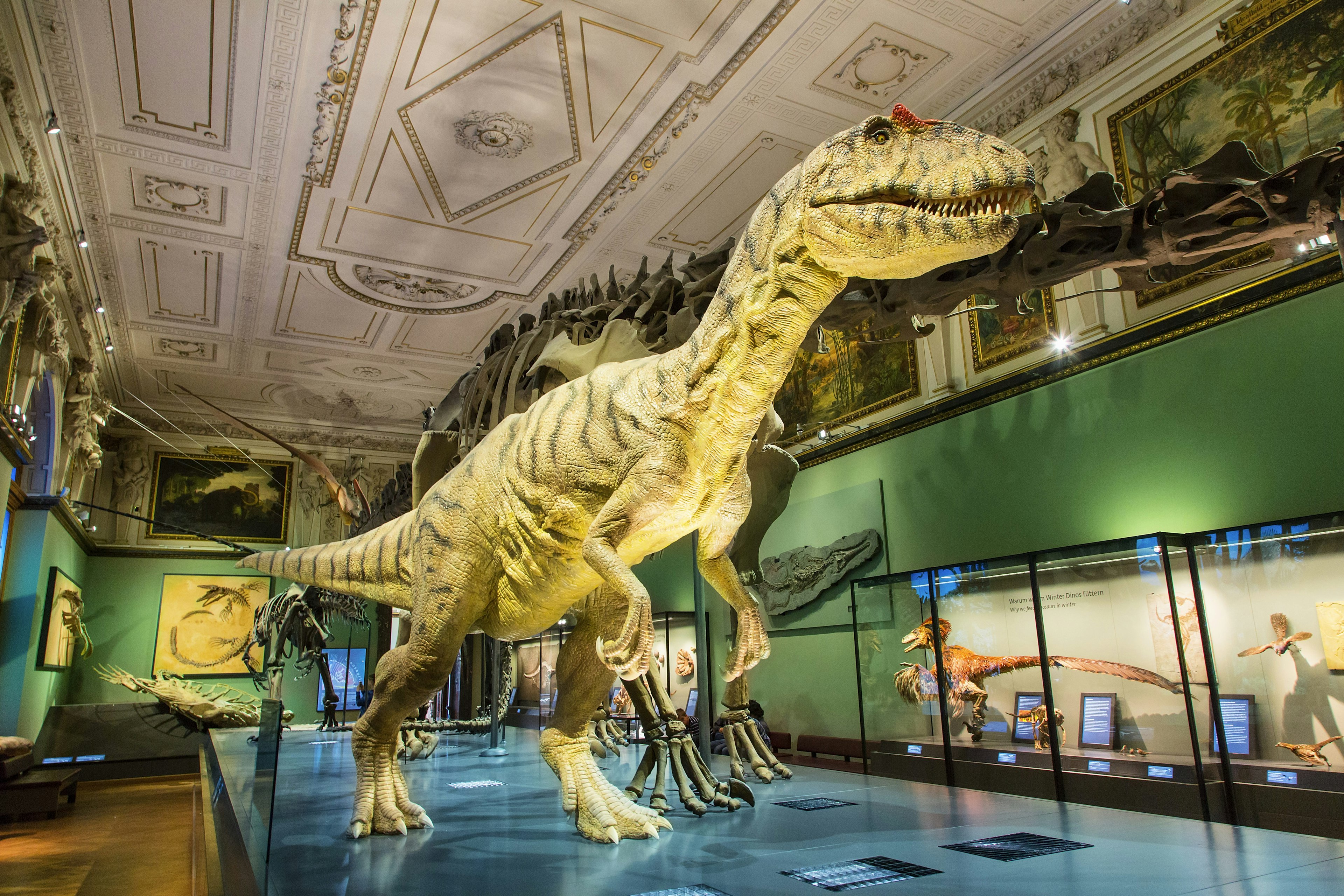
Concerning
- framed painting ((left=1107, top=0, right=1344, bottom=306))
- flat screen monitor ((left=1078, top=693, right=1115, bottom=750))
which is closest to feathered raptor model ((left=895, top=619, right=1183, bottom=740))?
flat screen monitor ((left=1078, top=693, right=1115, bottom=750))

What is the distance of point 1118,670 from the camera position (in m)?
4.95

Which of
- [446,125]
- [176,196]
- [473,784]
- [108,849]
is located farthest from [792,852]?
[176,196]

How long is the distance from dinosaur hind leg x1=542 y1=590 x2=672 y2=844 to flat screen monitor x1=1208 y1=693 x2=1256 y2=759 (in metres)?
3.33

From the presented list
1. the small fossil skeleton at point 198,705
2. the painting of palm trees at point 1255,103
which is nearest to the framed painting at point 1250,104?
the painting of palm trees at point 1255,103

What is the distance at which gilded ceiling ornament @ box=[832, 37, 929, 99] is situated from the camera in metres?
7.61

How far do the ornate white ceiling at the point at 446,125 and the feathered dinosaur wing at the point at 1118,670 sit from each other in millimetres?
5343

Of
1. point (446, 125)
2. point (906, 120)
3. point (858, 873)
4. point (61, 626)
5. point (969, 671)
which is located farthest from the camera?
point (61, 626)

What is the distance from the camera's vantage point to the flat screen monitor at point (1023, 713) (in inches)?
214

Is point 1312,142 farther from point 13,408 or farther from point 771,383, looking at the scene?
point 13,408

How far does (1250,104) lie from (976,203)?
5646mm

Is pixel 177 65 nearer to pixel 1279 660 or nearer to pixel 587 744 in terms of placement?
pixel 587 744

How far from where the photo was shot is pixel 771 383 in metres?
2.29

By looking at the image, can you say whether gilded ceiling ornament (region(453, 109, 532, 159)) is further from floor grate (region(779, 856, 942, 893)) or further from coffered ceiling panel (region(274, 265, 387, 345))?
floor grate (region(779, 856, 942, 893))

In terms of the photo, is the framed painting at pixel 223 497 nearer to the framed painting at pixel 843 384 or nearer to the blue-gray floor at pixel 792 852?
the framed painting at pixel 843 384
